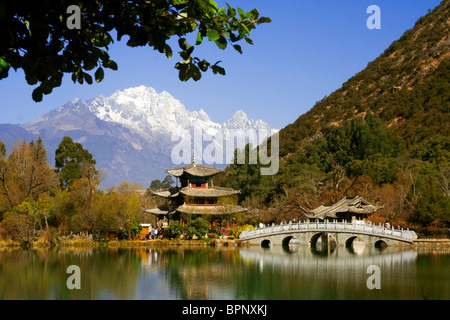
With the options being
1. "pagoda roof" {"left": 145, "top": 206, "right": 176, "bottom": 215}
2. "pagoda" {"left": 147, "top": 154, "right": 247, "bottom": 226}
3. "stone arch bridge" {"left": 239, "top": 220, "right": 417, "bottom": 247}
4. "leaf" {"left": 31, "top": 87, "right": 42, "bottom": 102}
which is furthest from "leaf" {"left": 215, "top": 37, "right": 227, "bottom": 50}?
"pagoda roof" {"left": 145, "top": 206, "right": 176, "bottom": 215}

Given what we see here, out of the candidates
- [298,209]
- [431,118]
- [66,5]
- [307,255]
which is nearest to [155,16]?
[66,5]

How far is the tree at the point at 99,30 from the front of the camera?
3547 millimetres

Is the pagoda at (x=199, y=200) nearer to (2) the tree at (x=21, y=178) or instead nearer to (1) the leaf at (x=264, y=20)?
(2) the tree at (x=21, y=178)

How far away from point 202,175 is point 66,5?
32545mm

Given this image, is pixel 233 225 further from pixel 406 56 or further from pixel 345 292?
pixel 406 56

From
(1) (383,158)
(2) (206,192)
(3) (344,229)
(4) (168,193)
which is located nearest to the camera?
(3) (344,229)

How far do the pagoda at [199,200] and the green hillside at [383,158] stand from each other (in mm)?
3128

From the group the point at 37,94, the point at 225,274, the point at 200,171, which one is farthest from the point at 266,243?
the point at 37,94

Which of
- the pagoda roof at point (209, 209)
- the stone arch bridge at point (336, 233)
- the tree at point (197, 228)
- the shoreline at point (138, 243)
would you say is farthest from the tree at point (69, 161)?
the stone arch bridge at point (336, 233)

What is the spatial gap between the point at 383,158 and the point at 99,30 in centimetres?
3789

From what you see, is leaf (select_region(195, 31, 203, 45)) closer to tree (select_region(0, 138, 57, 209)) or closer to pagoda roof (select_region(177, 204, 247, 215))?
pagoda roof (select_region(177, 204, 247, 215))

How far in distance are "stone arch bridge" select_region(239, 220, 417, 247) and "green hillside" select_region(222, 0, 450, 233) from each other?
8.22 feet

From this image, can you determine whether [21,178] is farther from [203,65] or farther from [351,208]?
[203,65]

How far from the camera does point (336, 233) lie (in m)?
29.3
